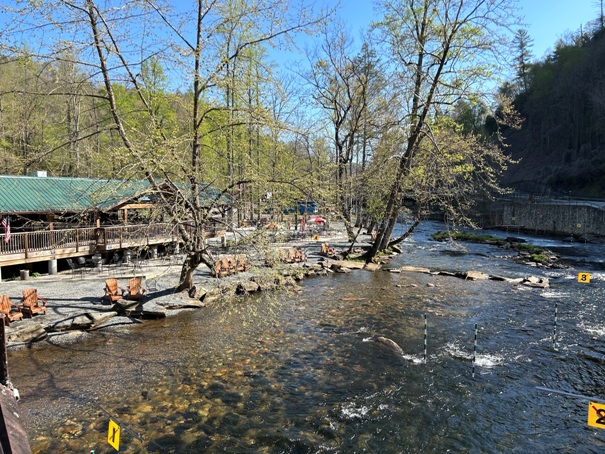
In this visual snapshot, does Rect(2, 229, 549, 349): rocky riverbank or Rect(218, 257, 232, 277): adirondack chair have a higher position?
Rect(218, 257, 232, 277): adirondack chair

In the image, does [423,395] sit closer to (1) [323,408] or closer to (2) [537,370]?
(1) [323,408]

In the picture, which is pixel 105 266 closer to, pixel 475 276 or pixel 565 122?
pixel 475 276

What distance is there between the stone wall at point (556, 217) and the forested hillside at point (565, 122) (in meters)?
8.09

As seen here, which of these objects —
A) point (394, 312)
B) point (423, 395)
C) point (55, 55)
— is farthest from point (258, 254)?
point (55, 55)

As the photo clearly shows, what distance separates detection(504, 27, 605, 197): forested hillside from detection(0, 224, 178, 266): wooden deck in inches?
2027

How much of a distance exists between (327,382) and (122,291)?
8927 millimetres

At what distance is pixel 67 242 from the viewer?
19812mm

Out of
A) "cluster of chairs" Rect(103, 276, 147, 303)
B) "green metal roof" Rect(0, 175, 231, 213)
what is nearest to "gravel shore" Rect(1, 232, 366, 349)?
"cluster of chairs" Rect(103, 276, 147, 303)

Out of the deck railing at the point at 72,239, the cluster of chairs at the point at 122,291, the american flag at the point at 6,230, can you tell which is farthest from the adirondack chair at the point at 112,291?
the american flag at the point at 6,230

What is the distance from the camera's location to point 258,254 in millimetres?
11273

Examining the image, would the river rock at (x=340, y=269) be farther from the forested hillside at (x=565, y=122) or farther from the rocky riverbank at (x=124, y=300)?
the forested hillside at (x=565, y=122)

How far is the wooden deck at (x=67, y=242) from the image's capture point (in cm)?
1731

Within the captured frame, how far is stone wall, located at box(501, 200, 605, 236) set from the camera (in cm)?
3953

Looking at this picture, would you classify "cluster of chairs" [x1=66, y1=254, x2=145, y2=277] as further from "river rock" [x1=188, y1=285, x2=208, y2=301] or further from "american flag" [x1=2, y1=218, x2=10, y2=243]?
"river rock" [x1=188, y1=285, x2=208, y2=301]
